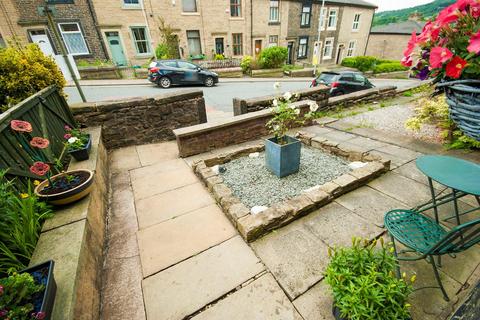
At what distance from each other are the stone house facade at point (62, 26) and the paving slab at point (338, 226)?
17.5 metres

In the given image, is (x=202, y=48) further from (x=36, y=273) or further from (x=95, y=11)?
(x=36, y=273)

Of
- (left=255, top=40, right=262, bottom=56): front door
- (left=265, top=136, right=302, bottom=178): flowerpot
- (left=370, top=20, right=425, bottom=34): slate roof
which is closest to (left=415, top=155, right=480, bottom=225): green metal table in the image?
(left=265, top=136, right=302, bottom=178): flowerpot

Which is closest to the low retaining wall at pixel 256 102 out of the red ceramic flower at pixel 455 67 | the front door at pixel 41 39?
the red ceramic flower at pixel 455 67

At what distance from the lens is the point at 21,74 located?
337cm

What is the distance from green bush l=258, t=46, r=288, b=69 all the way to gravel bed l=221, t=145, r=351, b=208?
637 inches

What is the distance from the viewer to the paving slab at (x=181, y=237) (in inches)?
86.0

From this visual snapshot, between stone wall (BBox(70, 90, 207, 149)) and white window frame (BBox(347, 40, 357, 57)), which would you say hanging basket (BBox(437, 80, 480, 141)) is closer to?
stone wall (BBox(70, 90, 207, 149))

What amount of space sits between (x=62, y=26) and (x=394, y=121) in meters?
19.1

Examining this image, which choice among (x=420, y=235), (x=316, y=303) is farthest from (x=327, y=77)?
(x=316, y=303)

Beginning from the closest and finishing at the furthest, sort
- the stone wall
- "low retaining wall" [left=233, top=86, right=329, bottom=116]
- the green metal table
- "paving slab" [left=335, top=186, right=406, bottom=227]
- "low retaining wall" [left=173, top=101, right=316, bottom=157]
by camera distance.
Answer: the green metal table, "paving slab" [left=335, top=186, right=406, bottom=227], "low retaining wall" [left=173, top=101, right=316, bottom=157], the stone wall, "low retaining wall" [left=233, top=86, right=329, bottom=116]

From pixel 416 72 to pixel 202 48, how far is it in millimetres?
18800

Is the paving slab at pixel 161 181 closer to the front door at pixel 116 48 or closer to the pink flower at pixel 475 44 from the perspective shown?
the pink flower at pixel 475 44

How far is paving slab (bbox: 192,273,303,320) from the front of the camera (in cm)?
166

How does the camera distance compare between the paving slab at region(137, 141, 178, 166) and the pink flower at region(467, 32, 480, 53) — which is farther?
the paving slab at region(137, 141, 178, 166)
